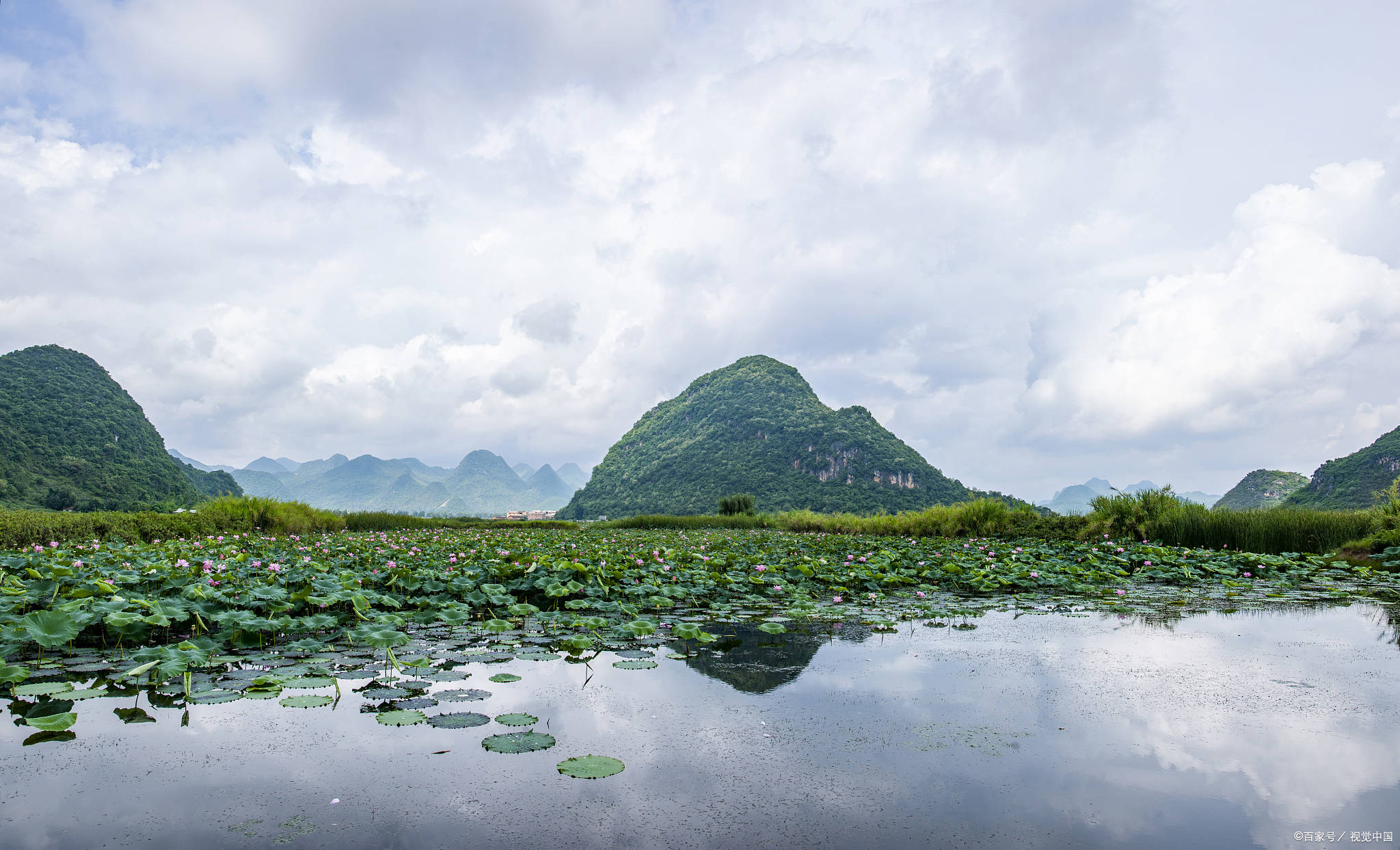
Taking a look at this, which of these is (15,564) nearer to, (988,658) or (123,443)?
(988,658)

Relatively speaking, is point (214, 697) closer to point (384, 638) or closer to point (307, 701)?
point (307, 701)

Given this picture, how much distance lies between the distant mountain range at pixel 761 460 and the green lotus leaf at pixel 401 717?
200 ft

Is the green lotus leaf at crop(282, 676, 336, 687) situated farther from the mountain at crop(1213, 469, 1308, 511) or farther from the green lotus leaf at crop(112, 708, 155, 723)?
the mountain at crop(1213, 469, 1308, 511)

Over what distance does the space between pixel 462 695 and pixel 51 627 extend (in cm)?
211

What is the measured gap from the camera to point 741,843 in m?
1.75

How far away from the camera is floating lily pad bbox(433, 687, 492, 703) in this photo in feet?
9.95

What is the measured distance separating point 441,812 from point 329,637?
314 cm

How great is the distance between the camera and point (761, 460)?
82875 millimetres

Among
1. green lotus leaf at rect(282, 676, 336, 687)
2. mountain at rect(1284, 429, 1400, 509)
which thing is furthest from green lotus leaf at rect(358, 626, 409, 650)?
mountain at rect(1284, 429, 1400, 509)

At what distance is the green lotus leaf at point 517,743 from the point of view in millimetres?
2389

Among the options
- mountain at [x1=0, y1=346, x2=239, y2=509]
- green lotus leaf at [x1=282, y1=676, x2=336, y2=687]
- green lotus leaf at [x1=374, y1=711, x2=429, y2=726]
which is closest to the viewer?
green lotus leaf at [x1=374, y1=711, x2=429, y2=726]

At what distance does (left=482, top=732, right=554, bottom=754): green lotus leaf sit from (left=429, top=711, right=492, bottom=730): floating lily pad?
0.23 metres

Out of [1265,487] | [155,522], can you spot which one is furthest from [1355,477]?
[155,522]

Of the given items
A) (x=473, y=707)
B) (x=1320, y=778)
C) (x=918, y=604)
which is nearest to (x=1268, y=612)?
(x=918, y=604)
